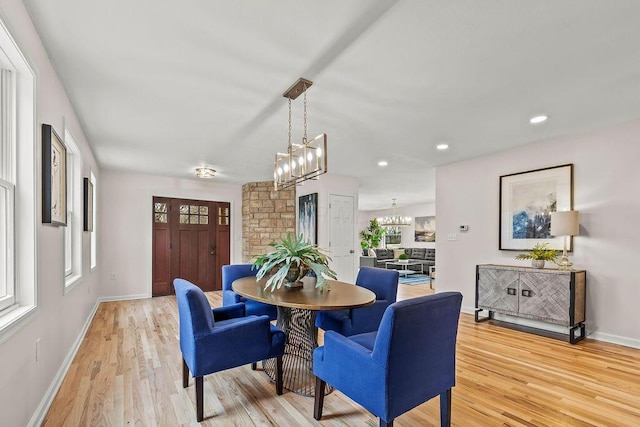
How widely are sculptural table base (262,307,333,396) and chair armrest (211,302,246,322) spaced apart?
323 mm

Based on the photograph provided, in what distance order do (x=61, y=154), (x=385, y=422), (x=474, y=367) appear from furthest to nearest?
(x=474, y=367) → (x=61, y=154) → (x=385, y=422)

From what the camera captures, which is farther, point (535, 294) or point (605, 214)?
point (535, 294)

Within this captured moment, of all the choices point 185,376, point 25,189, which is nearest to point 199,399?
point 185,376

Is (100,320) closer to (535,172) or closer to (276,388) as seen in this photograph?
(276,388)

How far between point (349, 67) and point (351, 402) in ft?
7.43

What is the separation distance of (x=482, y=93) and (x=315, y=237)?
395 cm

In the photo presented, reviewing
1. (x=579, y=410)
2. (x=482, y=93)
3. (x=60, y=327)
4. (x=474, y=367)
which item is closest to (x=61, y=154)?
(x=60, y=327)

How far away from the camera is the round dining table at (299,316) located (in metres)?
2.22

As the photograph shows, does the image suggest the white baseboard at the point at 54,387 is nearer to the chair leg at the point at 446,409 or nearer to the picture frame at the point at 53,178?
the picture frame at the point at 53,178

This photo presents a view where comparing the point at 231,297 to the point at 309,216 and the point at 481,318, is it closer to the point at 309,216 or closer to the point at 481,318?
the point at 309,216

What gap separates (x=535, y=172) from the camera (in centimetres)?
405

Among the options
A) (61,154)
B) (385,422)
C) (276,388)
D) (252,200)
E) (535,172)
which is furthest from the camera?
(252,200)

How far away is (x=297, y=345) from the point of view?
2682 mm

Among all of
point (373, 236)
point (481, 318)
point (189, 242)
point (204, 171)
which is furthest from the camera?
point (373, 236)
